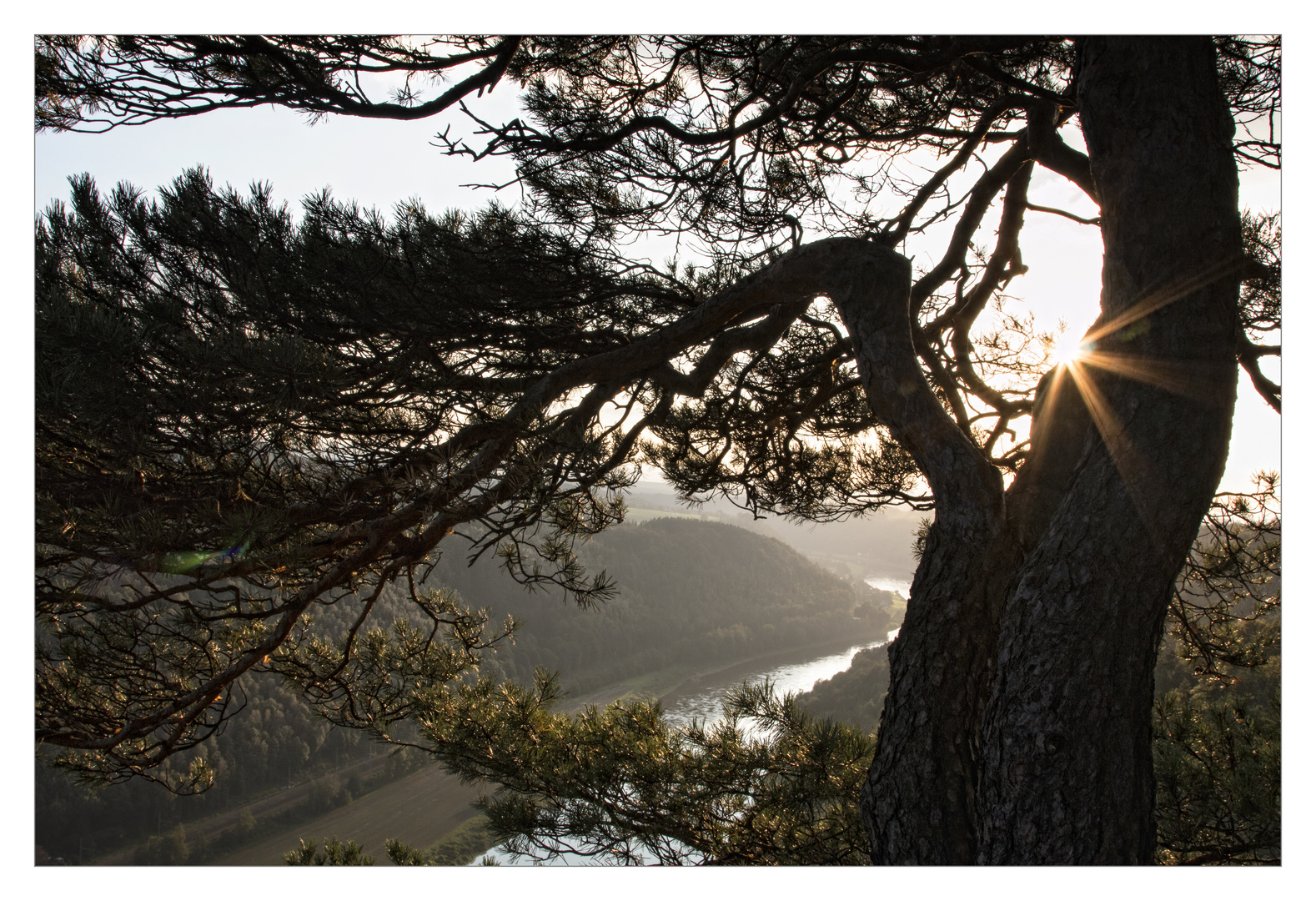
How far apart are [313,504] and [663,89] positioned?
1.26m

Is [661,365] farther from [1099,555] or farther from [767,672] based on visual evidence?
[767,672]

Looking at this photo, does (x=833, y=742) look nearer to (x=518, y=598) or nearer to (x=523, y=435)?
(x=523, y=435)

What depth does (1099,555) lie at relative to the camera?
958 millimetres

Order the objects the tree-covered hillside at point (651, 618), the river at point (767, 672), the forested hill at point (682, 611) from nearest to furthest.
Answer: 1. the tree-covered hillside at point (651, 618)
2. the river at point (767, 672)
3. the forested hill at point (682, 611)

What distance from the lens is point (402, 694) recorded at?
7.45ft

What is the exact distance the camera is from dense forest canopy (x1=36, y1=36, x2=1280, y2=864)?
968mm

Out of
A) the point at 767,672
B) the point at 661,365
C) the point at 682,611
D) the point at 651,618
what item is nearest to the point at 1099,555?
the point at 661,365

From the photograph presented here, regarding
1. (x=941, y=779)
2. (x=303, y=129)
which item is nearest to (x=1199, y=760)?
(x=941, y=779)

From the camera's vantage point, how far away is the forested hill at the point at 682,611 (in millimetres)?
10344

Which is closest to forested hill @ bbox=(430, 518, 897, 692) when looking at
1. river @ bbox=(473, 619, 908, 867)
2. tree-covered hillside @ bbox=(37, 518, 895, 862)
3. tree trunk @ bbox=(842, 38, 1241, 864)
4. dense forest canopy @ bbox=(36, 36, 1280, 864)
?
tree-covered hillside @ bbox=(37, 518, 895, 862)

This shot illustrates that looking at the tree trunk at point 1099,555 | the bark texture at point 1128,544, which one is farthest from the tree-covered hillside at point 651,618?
the bark texture at point 1128,544

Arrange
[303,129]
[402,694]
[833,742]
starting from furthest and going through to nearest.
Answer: [402,694], [833,742], [303,129]

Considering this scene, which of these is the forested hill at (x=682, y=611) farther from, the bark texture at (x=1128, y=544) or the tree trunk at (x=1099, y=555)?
the bark texture at (x=1128, y=544)

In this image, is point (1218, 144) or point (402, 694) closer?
point (1218, 144)
